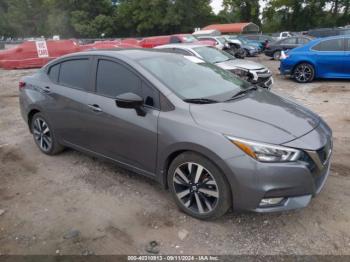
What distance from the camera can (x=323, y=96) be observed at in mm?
8898

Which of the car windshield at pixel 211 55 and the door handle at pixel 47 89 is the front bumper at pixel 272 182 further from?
the car windshield at pixel 211 55

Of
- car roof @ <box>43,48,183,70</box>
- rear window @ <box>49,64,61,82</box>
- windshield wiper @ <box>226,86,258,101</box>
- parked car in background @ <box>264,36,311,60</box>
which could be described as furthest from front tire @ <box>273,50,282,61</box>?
rear window @ <box>49,64,61,82</box>

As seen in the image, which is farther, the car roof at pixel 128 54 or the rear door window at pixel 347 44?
the rear door window at pixel 347 44

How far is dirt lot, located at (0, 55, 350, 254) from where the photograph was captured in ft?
9.93

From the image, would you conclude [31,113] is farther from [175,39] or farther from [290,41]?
[290,41]

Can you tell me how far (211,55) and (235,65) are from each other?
0.91m

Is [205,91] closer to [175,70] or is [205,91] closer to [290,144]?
[175,70]

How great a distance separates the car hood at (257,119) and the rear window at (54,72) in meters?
2.38

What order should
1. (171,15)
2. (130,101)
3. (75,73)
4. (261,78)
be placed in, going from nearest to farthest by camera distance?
(130,101) → (75,73) → (261,78) → (171,15)

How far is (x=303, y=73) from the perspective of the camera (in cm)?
1087

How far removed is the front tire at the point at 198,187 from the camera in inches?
121

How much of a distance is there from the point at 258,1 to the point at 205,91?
220 feet

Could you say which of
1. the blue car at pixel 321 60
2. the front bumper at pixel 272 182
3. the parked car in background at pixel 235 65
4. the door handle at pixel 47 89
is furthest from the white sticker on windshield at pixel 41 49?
the front bumper at pixel 272 182

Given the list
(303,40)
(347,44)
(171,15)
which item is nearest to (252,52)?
(303,40)
